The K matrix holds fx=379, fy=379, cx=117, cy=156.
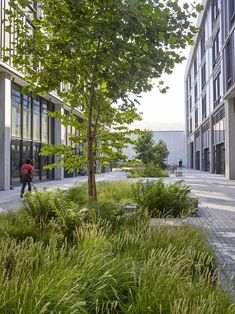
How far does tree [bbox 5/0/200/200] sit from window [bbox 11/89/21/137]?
13.5 metres

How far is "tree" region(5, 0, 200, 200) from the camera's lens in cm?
645

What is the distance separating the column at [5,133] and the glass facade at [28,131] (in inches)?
71.4

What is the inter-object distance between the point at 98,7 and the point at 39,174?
21.8m

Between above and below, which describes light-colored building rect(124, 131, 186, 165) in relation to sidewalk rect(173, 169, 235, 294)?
above

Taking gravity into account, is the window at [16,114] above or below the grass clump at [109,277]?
above

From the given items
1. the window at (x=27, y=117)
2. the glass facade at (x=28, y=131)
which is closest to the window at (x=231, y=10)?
the glass facade at (x=28, y=131)

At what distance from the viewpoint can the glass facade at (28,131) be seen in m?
22.7

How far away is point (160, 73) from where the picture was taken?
7574 mm

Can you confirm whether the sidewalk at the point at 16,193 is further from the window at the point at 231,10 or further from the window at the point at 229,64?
the window at the point at 231,10

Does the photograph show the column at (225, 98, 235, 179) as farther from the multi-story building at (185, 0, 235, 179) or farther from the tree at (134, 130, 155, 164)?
the tree at (134, 130, 155, 164)

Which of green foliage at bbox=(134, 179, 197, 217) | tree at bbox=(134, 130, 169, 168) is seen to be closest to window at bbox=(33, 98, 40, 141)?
tree at bbox=(134, 130, 169, 168)

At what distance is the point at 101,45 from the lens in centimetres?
771

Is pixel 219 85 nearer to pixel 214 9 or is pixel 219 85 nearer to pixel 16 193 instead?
pixel 214 9

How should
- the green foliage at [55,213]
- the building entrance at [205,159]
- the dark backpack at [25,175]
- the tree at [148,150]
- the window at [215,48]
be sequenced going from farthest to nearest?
1. the building entrance at [205,159]
2. the tree at [148,150]
3. the window at [215,48]
4. the dark backpack at [25,175]
5. the green foliage at [55,213]
